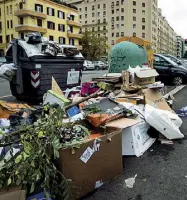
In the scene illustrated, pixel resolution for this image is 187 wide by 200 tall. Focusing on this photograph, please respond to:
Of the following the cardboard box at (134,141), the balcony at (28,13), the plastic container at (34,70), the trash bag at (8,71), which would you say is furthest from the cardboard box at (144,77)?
the balcony at (28,13)

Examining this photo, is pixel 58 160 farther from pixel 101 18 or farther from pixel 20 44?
pixel 101 18

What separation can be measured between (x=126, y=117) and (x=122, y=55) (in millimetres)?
4443

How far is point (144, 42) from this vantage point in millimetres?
9969

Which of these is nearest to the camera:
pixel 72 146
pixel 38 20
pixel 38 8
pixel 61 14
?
pixel 72 146

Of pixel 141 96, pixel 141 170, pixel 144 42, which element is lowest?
pixel 141 170

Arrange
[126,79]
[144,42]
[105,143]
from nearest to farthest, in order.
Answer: [105,143] < [126,79] < [144,42]

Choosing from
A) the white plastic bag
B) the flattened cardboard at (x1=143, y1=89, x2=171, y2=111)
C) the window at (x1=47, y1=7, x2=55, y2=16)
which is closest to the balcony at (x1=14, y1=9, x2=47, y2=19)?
the window at (x1=47, y1=7, x2=55, y2=16)

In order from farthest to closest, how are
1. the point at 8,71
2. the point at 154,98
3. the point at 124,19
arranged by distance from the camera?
1. the point at 124,19
2. the point at 8,71
3. the point at 154,98

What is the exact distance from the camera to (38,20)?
42.4 meters

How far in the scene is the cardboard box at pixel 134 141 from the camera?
11.3 feet

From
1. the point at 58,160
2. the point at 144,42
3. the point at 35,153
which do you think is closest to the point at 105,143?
the point at 58,160

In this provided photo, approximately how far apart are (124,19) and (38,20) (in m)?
37.5

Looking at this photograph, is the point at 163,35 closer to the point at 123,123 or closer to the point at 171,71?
the point at 171,71

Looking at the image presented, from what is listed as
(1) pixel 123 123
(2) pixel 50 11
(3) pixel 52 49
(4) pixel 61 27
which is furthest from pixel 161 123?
(4) pixel 61 27
